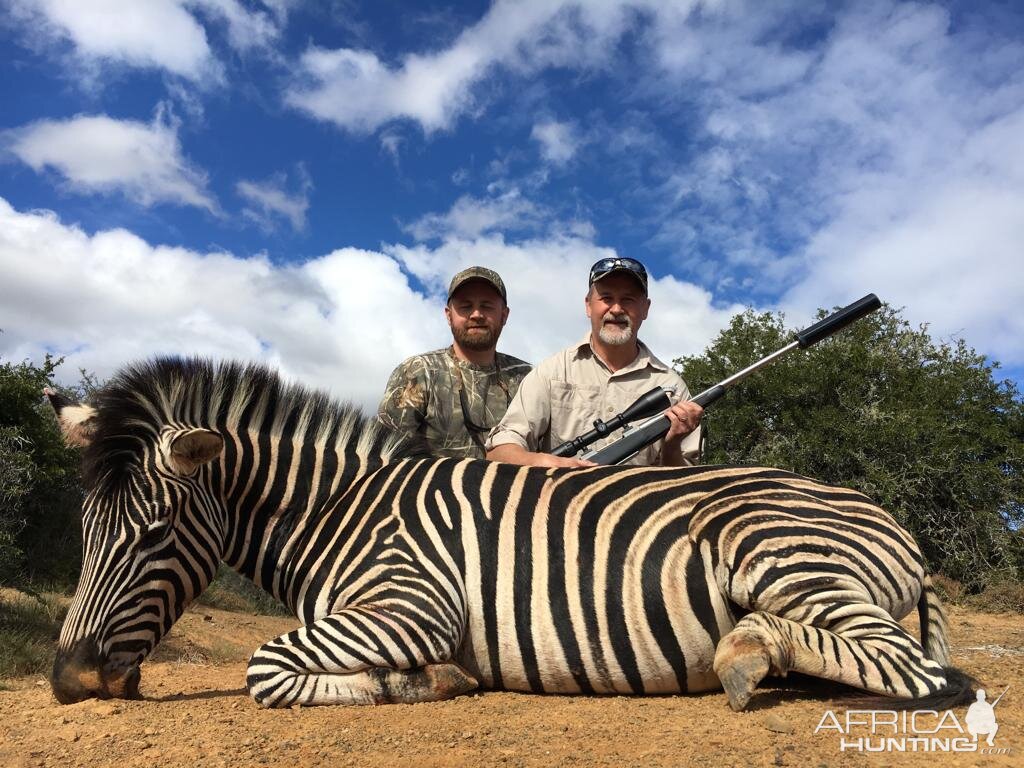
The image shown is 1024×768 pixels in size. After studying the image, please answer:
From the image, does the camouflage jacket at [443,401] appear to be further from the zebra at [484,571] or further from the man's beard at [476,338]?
the zebra at [484,571]

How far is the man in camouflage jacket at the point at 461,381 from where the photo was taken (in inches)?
255

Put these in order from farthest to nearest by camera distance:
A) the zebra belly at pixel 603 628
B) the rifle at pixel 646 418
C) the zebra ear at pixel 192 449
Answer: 1. the rifle at pixel 646 418
2. the zebra ear at pixel 192 449
3. the zebra belly at pixel 603 628

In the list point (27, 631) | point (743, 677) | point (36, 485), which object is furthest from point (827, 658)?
point (36, 485)

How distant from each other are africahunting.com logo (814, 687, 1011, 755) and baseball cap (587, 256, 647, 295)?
3.71 metres

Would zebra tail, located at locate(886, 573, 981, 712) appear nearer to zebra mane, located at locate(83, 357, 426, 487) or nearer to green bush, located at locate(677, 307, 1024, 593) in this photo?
zebra mane, located at locate(83, 357, 426, 487)

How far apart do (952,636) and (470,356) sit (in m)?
4.75

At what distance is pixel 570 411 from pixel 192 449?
2968mm

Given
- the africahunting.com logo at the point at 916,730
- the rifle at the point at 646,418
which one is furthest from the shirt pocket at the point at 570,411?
the africahunting.com logo at the point at 916,730

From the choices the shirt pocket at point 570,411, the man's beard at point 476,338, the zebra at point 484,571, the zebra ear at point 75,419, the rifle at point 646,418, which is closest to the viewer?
the zebra at point 484,571

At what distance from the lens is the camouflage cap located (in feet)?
21.8

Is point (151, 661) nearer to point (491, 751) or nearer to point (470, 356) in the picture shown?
point (470, 356)

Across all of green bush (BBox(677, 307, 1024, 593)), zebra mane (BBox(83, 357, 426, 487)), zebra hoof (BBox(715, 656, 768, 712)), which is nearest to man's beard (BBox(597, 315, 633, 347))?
zebra mane (BBox(83, 357, 426, 487))

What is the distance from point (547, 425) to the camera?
18.9 feet

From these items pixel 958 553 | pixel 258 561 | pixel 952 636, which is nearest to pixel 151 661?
pixel 258 561
